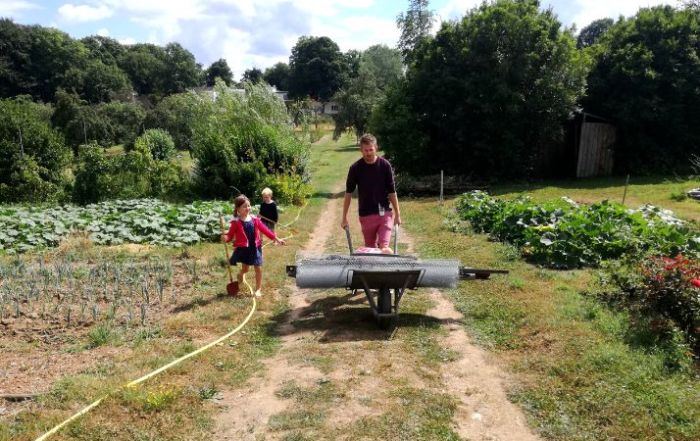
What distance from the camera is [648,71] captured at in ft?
69.4

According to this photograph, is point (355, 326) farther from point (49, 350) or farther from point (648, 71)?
point (648, 71)

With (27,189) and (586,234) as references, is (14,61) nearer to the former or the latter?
(27,189)

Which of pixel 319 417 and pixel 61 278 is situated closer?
pixel 319 417

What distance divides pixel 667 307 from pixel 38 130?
3243 centimetres

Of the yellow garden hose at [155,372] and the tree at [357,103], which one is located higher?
the tree at [357,103]

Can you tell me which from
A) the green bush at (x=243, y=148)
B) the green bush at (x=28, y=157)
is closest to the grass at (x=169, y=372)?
the green bush at (x=243, y=148)

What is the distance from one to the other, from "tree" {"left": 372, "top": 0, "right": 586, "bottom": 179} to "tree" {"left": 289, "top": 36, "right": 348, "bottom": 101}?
7045cm

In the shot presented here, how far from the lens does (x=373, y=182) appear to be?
6.63m

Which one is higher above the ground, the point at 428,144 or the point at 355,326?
the point at 428,144

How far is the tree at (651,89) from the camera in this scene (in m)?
21.5

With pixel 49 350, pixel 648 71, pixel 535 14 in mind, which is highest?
pixel 535 14

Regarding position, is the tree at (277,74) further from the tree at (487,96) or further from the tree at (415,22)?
the tree at (487,96)

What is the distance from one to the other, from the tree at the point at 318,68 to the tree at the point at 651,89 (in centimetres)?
7011

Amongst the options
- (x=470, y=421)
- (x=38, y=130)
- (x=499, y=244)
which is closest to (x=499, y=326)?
(x=470, y=421)
